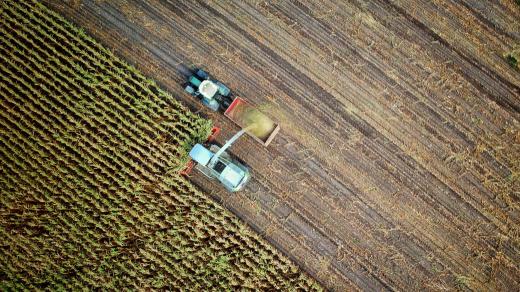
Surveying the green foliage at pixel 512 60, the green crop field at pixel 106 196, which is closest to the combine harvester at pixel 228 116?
the green crop field at pixel 106 196

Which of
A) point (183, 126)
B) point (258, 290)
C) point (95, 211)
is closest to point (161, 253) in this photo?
point (95, 211)

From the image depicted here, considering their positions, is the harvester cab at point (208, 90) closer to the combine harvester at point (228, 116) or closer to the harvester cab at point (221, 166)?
the combine harvester at point (228, 116)

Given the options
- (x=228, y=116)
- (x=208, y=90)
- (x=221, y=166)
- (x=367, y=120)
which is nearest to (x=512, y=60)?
(x=367, y=120)

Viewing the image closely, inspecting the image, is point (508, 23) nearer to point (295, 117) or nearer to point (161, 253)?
point (295, 117)

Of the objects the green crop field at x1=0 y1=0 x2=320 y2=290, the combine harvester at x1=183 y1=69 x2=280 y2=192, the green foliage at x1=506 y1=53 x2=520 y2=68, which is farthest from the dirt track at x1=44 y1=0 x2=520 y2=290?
the green crop field at x1=0 y1=0 x2=320 y2=290

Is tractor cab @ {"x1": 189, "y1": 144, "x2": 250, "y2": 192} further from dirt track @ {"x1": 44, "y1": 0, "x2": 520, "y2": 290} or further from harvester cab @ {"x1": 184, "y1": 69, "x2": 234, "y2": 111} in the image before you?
harvester cab @ {"x1": 184, "y1": 69, "x2": 234, "y2": 111}
